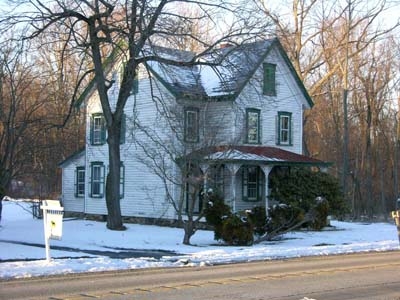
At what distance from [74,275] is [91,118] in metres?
23.6

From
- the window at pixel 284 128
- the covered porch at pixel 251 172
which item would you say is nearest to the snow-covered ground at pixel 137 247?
the covered porch at pixel 251 172

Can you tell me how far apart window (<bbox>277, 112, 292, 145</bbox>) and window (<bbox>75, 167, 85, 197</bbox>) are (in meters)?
11.5

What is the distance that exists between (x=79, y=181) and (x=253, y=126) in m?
11.3

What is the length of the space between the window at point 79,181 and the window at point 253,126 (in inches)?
414

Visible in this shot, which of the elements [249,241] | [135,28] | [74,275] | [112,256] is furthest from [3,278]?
[135,28]

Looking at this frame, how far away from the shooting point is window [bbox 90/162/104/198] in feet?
121

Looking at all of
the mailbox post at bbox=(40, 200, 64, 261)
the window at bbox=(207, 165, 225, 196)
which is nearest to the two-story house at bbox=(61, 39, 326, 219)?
the window at bbox=(207, 165, 225, 196)

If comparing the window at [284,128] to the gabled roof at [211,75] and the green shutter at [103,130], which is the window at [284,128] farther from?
the green shutter at [103,130]

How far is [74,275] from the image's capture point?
48.0 ft

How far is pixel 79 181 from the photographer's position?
128ft

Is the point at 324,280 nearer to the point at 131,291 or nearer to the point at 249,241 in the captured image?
the point at 131,291

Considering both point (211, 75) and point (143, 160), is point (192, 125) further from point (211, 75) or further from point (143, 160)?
point (211, 75)

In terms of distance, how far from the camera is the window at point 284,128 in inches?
1388

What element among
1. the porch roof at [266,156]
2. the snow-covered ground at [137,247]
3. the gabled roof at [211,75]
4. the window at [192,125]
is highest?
the gabled roof at [211,75]
